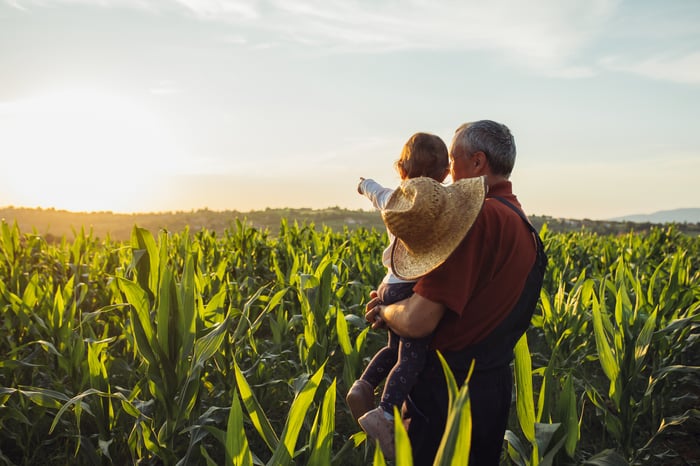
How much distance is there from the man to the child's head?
0.77 ft

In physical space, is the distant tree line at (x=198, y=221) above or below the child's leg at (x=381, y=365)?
above

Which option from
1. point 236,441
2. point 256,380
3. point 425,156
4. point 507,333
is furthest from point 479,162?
point 256,380

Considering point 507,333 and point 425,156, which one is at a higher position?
point 425,156

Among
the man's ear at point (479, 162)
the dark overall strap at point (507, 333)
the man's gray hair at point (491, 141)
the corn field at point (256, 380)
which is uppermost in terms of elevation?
the man's gray hair at point (491, 141)

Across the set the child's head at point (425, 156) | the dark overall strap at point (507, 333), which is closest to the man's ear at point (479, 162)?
the dark overall strap at point (507, 333)

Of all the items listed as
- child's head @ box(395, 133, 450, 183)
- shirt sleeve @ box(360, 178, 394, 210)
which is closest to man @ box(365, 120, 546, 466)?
child's head @ box(395, 133, 450, 183)

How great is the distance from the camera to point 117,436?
10.1 ft

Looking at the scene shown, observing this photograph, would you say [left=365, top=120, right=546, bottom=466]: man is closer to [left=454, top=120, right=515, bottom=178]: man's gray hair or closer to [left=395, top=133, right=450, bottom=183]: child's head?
[left=454, top=120, right=515, bottom=178]: man's gray hair

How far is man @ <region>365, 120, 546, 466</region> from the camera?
1.70 meters

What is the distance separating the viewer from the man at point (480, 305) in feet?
5.57

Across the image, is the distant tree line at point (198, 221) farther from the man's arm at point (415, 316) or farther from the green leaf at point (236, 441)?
the green leaf at point (236, 441)

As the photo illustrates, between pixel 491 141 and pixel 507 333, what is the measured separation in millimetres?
721

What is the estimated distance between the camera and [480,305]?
1791mm

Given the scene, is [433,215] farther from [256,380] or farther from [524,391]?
[256,380]
